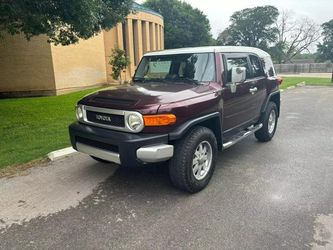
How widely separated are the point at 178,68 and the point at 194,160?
160cm

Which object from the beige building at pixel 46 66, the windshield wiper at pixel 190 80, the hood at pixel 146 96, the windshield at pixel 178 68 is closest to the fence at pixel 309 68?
the beige building at pixel 46 66

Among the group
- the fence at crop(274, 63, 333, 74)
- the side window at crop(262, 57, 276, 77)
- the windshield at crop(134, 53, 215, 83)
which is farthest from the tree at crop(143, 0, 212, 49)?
the windshield at crop(134, 53, 215, 83)

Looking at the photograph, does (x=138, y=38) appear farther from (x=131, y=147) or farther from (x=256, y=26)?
(x=256, y=26)

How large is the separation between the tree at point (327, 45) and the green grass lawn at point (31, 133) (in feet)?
150

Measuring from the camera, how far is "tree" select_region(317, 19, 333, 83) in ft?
148

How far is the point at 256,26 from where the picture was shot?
5578 centimetres

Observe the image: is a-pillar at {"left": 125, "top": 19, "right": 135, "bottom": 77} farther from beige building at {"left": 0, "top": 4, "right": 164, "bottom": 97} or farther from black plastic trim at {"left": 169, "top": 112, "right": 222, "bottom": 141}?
black plastic trim at {"left": 169, "top": 112, "right": 222, "bottom": 141}

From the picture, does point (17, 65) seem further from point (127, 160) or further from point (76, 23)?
point (127, 160)

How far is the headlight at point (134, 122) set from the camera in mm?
3458

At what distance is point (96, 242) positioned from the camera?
2.87m

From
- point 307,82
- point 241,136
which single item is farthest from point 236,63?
point 307,82

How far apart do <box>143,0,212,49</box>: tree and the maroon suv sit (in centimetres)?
4239

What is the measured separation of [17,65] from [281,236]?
1763 cm

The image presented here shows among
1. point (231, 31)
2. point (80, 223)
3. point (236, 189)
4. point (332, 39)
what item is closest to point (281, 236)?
point (236, 189)
